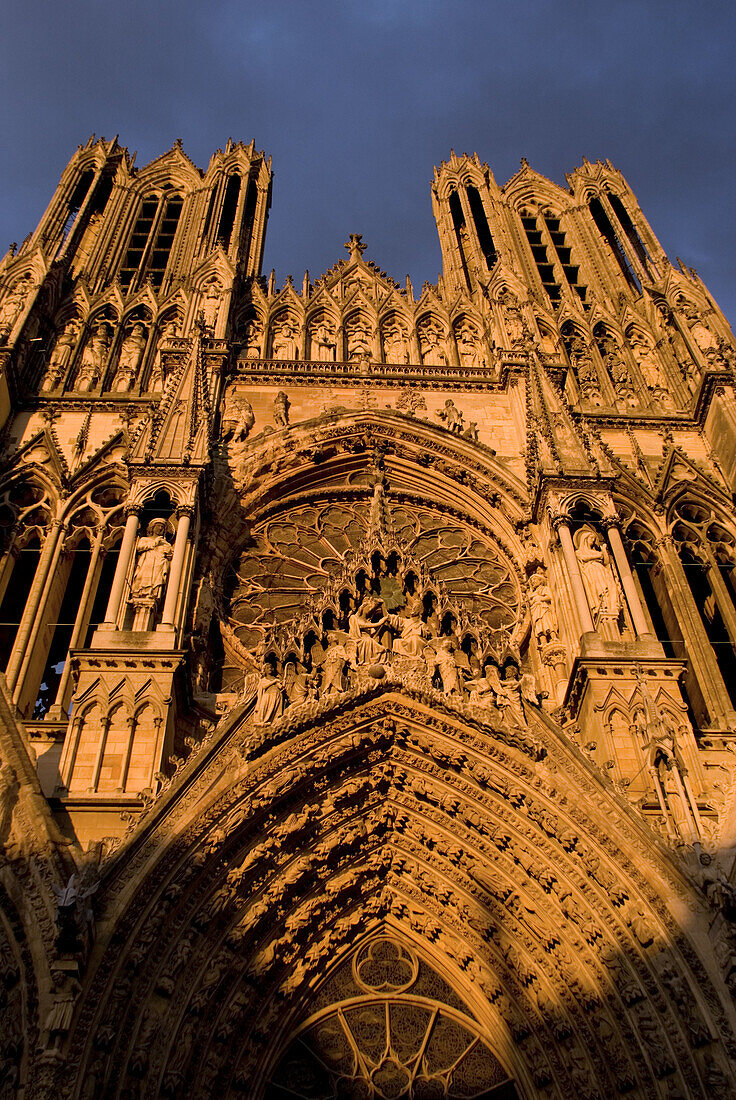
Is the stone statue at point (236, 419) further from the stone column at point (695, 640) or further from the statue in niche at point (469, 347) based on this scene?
the stone column at point (695, 640)

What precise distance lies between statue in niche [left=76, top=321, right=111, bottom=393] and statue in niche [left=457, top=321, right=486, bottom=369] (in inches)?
246

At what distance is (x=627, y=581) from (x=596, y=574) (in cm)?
42

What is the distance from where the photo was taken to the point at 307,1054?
9.65 m

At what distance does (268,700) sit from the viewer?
1061 cm

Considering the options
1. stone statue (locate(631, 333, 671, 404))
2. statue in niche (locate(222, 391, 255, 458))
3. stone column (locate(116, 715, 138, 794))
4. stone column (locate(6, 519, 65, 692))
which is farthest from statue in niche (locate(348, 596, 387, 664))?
stone statue (locate(631, 333, 671, 404))

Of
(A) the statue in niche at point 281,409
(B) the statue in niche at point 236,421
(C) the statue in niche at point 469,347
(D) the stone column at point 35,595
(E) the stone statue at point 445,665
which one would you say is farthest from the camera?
(C) the statue in niche at point 469,347

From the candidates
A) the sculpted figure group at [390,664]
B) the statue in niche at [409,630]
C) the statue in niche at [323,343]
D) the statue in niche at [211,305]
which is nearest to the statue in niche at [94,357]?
the statue in niche at [211,305]

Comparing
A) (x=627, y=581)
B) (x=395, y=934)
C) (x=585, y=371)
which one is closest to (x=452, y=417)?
(x=585, y=371)

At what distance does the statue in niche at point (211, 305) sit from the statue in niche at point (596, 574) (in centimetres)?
803

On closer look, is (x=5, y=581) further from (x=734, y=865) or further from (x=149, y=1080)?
(x=734, y=865)

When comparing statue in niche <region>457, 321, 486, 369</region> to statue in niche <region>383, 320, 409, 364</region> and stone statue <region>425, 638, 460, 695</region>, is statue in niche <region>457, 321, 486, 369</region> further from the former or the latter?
stone statue <region>425, 638, 460, 695</region>

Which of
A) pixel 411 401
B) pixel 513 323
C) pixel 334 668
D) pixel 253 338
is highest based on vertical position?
pixel 253 338

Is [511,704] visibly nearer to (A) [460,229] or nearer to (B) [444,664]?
(B) [444,664]

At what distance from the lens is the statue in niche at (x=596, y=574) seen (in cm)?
1222
